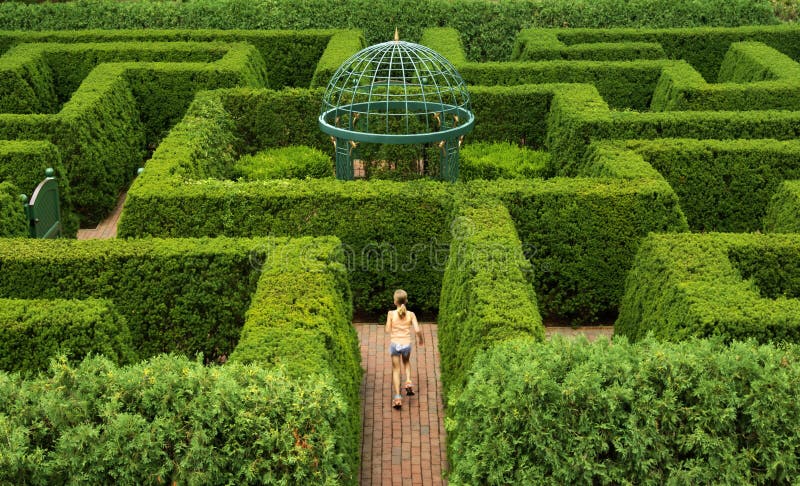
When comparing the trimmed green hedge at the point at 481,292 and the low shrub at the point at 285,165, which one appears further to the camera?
the low shrub at the point at 285,165

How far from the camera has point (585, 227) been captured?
50.5 ft

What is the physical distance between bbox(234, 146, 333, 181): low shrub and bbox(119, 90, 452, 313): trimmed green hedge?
303 cm

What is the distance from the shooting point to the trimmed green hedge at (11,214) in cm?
1509

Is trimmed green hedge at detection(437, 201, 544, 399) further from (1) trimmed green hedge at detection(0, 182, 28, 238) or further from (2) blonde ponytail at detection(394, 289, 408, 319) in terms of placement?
(1) trimmed green hedge at detection(0, 182, 28, 238)

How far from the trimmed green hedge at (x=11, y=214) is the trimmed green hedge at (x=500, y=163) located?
8634 millimetres

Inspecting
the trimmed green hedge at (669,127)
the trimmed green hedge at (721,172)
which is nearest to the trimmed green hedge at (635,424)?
the trimmed green hedge at (721,172)

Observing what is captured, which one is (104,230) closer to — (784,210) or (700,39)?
(784,210)

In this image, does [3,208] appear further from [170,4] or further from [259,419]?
[170,4]

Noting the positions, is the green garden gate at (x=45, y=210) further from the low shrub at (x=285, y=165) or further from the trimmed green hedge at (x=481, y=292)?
the trimmed green hedge at (x=481, y=292)

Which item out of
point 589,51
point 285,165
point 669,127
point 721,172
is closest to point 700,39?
point 589,51

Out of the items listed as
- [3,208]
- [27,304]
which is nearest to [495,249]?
[27,304]

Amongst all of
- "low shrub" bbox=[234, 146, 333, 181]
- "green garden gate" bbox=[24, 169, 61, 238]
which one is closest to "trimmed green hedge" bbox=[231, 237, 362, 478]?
"low shrub" bbox=[234, 146, 333, 181]

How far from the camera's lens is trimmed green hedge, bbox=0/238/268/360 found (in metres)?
12.8

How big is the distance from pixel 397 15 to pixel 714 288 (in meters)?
21.1
